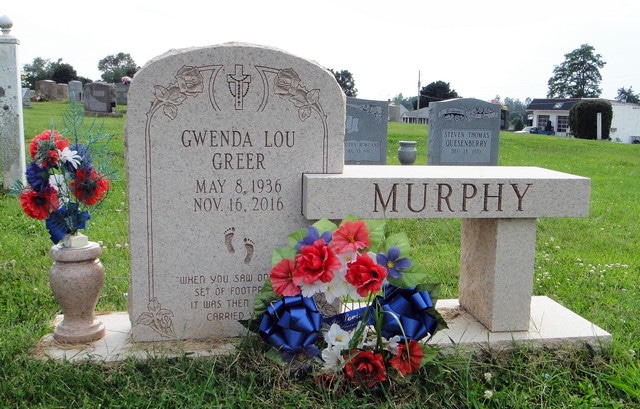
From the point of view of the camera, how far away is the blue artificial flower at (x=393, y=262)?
289 cm

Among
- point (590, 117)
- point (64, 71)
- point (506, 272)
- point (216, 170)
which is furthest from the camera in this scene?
point (64, 71)

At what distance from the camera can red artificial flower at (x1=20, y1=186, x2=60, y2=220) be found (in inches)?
124

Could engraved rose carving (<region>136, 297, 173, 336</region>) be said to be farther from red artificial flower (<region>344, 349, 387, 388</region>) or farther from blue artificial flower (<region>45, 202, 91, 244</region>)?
red artificial flower (<region>344, 349, 387, 388</region>)

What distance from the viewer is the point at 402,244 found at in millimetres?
2928

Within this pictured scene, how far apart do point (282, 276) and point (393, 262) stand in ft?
1.70

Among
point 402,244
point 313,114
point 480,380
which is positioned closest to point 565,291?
point 480,380

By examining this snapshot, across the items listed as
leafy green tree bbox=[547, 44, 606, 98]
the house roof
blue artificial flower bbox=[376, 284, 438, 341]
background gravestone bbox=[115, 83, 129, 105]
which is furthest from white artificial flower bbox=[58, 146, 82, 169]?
leafy green tree bbox=[547, 44, 606, 98]

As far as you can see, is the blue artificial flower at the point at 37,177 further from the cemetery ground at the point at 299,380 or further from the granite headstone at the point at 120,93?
the granite headstone at the point at 120,93

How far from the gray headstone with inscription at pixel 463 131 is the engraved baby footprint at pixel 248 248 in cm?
629

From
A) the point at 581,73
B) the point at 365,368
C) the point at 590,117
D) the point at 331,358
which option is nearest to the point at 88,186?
the point at 331,358

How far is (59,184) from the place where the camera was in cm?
321

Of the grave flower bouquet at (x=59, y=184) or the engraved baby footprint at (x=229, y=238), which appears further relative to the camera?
the engraved baby footprint at (x=229, y=238)

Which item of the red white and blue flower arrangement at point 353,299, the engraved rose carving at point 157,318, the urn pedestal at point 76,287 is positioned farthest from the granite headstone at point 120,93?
the red white and blue flower arrangement at point 353,299

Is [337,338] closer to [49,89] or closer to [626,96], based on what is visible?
[49,89]
